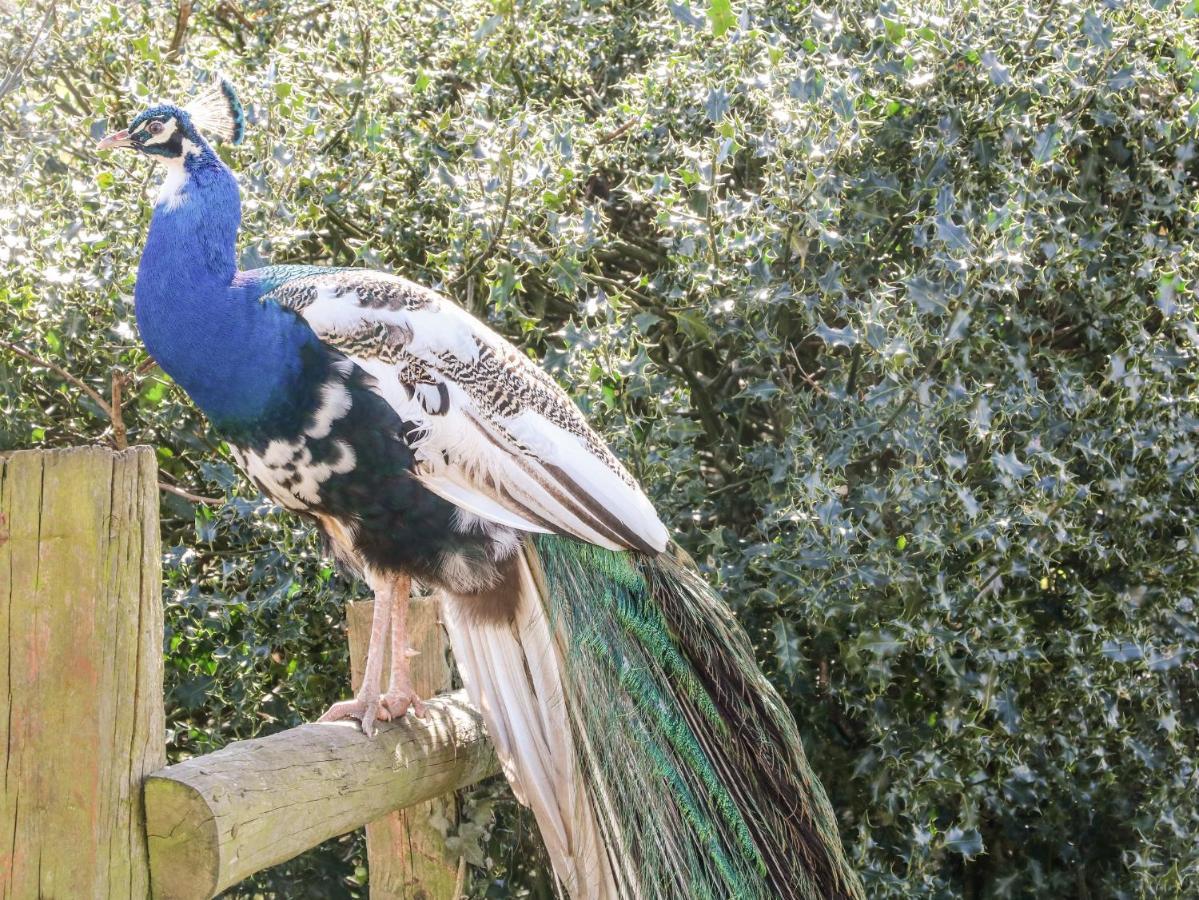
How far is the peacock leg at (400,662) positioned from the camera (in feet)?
6.50

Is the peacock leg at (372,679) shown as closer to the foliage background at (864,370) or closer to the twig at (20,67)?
the foliage background at (864,370)

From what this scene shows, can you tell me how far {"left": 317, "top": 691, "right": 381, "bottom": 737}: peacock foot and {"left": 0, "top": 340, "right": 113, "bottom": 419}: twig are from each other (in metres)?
0.78

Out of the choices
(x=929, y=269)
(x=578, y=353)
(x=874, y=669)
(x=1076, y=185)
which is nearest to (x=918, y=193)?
(x=929, y=269)

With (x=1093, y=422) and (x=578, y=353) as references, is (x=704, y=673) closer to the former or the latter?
(x=578, y=353)

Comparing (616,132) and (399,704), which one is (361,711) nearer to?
(399,704)

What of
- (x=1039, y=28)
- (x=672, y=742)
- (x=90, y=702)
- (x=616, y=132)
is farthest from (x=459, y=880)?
(x=1039, y=28)

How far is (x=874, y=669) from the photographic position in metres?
2.29

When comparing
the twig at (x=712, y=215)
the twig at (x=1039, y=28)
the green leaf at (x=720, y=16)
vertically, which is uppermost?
the twig at (x=1039, y=28)

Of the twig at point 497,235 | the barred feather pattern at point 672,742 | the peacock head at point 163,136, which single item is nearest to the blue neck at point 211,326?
the peacock head at point 163,136

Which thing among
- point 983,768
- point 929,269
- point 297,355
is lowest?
point 983,768

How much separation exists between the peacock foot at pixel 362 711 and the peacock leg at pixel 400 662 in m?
0.03

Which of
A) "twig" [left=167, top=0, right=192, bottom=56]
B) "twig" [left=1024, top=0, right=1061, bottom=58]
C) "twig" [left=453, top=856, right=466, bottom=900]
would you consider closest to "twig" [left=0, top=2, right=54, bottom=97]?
"twig" [left=167, top=0, right=192, bottom=56]

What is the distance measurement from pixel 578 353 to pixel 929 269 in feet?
2.14

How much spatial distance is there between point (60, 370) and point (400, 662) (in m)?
0.85
